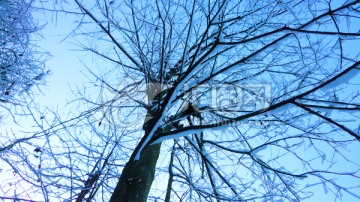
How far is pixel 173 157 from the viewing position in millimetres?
4309

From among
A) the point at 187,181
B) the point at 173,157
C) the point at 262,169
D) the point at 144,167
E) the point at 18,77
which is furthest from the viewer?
the point at 18,77

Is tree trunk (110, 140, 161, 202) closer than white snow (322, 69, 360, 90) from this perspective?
No

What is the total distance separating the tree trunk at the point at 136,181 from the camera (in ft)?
8.14

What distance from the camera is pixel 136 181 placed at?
2564 millimetres

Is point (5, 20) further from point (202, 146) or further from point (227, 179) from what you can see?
point (227, 179)

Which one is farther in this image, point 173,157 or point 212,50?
point 173,157

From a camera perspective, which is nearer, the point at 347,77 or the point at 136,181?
the point at 347,77

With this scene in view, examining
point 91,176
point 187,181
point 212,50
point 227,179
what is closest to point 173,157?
point 187,181

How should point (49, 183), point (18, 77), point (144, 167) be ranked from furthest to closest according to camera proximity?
1. point (18, 77)
2. point (49, 183)
3. point (144, 167)

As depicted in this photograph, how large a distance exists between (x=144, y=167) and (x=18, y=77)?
3.30m

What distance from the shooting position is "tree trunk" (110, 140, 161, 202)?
2480 millimetres

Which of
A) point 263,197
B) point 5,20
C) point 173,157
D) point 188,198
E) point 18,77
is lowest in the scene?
point 263,197

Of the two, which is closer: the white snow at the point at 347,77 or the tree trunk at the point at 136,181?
the white snow at the point at 347,77

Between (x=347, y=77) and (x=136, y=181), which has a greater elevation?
(x=347, y=77)
